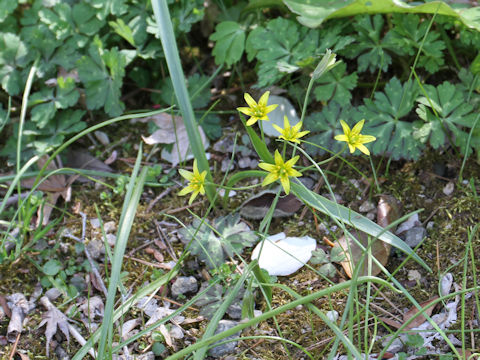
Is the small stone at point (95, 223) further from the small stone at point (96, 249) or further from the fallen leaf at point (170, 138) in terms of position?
the fallen leaf at point (170, 138)

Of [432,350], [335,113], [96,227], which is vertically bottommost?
[432,350]

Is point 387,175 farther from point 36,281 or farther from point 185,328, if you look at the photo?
point 36,281

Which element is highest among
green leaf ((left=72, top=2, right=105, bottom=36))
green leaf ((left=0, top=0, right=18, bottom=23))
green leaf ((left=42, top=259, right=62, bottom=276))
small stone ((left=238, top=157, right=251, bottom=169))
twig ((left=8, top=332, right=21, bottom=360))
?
green leaf ((left=0, top=0, right=18, bottom=23))

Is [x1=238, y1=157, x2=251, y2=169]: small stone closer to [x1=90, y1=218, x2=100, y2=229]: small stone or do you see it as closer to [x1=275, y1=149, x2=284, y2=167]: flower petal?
[x1=90, y1=218, x2=100, y2=229]: small stone

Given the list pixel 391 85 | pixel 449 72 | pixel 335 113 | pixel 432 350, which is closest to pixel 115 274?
pixel 432 350

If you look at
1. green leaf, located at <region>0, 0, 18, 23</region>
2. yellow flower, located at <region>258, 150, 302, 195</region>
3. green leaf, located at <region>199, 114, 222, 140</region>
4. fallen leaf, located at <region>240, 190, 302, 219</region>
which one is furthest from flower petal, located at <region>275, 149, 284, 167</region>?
green leaf, located at <region>0, 0, 18, 23</region>
